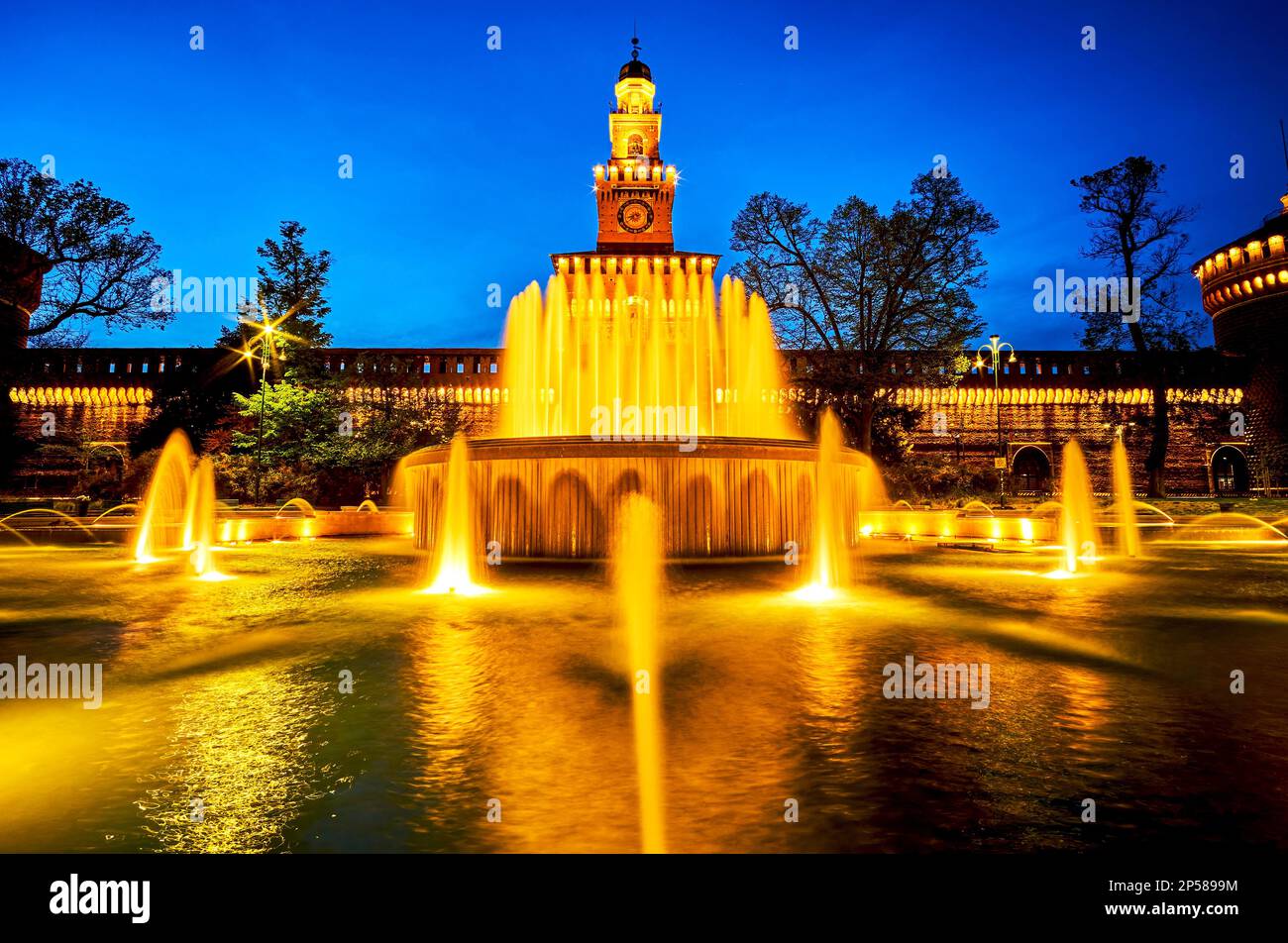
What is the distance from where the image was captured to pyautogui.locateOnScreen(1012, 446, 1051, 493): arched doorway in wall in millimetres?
42156

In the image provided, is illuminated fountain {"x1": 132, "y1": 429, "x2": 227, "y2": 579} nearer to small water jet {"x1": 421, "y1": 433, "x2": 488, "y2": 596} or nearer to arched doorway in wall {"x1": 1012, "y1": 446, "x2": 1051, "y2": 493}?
small water jet {"x1": 421, "y1": 433, "x2": 488, "y2": 596}

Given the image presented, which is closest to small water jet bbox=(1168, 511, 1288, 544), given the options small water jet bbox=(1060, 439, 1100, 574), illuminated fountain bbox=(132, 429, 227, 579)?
small water jet bbox=(1060, 439, 1100, 574)

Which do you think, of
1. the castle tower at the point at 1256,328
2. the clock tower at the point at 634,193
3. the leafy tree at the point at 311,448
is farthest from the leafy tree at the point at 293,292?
the castle tower at the point at 1256,328

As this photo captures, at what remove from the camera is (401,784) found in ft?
8.14

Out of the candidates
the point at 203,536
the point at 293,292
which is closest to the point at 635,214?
the point at 293,292

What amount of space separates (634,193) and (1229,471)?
43055mm

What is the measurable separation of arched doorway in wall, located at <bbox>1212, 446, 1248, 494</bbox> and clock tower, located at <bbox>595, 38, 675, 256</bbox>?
38.0m

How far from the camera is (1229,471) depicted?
140 ft

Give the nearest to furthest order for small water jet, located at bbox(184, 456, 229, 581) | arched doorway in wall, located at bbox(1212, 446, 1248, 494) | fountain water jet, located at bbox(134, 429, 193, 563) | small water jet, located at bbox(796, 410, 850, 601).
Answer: small water jet, located at bbox(796, 410, 850, 601) < small water jet, located at bbox(184, 456, 229, 581) < fountain water jet, located at bbox(134, 429, 193, 563) < arched doorway in wall, located at bbox(1212, 446, 1248, 494)

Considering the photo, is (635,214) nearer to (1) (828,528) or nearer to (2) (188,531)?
(2) (188,531)

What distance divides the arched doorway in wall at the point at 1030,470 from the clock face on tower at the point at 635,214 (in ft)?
97.4

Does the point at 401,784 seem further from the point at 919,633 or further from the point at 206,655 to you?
the point at 919,633
